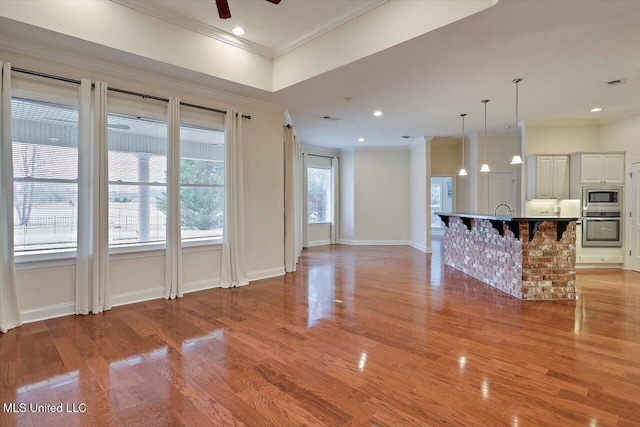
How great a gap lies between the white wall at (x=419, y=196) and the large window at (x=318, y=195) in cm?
256

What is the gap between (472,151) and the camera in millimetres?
8422

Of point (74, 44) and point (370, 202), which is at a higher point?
point (74, 44)

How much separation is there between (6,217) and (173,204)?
165cm

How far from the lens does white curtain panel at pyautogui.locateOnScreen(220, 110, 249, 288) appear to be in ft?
16.2

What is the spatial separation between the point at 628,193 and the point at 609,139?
119cm

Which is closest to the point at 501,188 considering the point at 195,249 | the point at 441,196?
A: the point at 441,196

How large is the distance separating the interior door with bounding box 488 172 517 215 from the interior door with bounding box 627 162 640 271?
2354 millimetres

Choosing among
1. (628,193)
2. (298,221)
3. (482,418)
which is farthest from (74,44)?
(628,193)

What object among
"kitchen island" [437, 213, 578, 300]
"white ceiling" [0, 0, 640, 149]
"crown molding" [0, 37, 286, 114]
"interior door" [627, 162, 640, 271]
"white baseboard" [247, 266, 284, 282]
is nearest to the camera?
"white ceiling" [0, 0, 640, 149]

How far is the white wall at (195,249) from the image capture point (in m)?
3.56

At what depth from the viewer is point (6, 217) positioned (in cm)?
328

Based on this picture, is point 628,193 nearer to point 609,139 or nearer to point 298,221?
point 609,139

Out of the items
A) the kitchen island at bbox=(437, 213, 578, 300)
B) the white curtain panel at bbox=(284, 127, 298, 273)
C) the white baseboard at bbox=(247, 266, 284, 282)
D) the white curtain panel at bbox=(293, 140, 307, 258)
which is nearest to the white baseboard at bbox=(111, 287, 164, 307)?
the white baseboard at bbox=(247, 266, 284, 282)

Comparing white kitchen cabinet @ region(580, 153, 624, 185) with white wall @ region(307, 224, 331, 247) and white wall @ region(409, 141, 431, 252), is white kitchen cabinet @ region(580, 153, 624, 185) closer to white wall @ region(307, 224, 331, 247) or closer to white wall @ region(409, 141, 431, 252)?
white wall @ region(409, 141, 431, 252)
